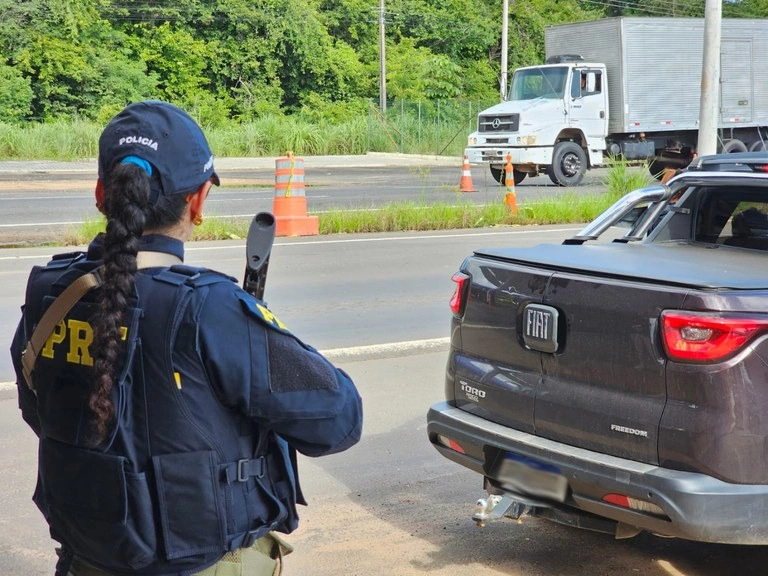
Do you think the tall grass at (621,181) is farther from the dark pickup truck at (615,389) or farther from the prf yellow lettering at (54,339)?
the prf yellow lettering at (54,339)

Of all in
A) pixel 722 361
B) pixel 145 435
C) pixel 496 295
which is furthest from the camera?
pixel 496 295

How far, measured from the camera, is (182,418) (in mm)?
2102

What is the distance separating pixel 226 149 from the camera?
119 feet

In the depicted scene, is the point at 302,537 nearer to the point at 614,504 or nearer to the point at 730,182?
the point at 614,504

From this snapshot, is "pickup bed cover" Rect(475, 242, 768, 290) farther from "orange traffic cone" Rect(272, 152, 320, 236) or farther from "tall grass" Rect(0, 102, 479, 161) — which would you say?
"tall grass" Rect(0, 102, 479, 161)

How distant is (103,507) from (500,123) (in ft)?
80.0

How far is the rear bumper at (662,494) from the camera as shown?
340 centimetres

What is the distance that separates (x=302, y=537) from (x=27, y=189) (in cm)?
1899

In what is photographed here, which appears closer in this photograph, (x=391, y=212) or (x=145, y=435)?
(x=145, y=435)

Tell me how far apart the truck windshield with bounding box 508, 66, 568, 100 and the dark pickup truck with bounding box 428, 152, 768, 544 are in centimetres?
2216

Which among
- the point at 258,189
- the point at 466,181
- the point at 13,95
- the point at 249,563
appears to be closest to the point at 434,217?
the point at 466,181

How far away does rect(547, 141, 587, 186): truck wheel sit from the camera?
2539 cm

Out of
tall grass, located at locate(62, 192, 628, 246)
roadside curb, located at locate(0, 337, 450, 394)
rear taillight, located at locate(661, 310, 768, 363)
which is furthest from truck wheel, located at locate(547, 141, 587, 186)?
rear taillight, located at locate(661, 310, 768, 363)

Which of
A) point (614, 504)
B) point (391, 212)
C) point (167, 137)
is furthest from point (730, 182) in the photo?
point (391, 212)
